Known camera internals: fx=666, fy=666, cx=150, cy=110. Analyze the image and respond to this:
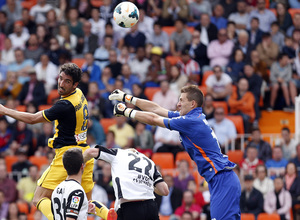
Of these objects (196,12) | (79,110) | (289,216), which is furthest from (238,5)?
(79,110)

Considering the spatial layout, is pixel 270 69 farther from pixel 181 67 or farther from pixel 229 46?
pixel 181 67

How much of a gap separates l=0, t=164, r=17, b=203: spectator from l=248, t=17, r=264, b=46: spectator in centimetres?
850

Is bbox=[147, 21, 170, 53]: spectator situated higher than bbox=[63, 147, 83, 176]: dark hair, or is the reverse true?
bbox=[147, 21, 170, 53]: spectator

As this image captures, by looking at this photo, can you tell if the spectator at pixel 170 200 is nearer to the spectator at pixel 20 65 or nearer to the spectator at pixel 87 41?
the spectator at pixel 87 41

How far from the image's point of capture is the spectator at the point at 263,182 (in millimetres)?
15734

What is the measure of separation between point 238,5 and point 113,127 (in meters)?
6.59

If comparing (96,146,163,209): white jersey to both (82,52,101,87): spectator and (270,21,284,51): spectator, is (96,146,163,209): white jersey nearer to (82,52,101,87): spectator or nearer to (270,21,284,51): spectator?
(82,52,101,87): spectator

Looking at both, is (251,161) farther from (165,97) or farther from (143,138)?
(165,97)

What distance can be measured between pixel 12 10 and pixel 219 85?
827 cm

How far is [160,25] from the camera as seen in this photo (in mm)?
21984

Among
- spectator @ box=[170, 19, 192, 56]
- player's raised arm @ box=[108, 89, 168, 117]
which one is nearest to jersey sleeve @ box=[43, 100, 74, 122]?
player's raised arm @ box=[108, 89, 168, 117]

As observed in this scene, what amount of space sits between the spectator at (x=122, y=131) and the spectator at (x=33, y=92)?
2617 mm

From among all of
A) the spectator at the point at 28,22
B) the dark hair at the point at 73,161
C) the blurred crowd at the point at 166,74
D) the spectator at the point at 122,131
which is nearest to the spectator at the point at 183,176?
the blurred crowd at the point at 166,74

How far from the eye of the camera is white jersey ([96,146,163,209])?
9570mm
